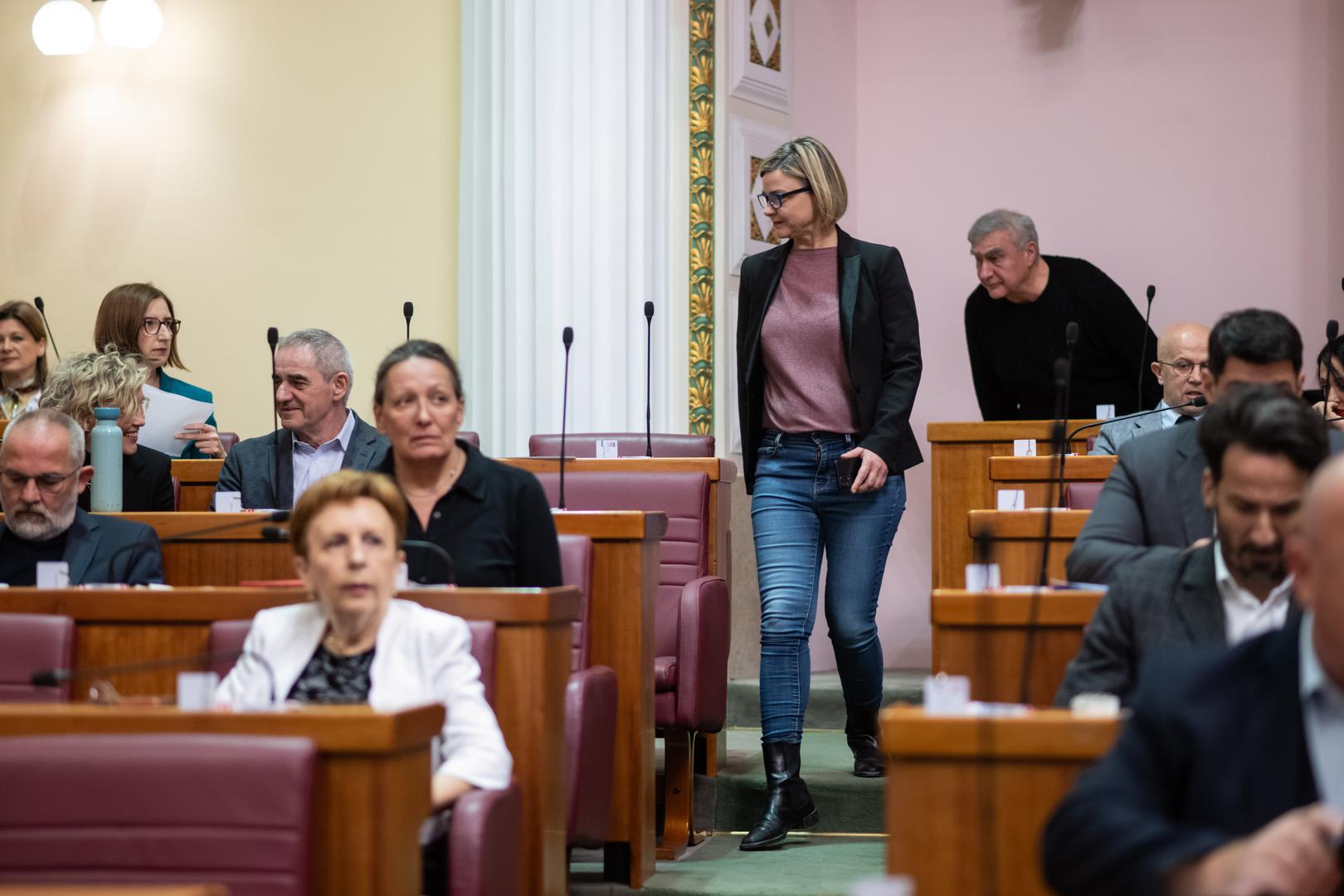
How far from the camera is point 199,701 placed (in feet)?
7.23

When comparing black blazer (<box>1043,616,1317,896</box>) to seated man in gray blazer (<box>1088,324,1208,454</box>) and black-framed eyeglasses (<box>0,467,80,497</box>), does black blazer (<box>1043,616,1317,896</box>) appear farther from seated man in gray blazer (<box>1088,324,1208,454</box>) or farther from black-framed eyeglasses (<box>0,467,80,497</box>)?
seated man in gray blazer (<box>1088,324,1208,454</box>)

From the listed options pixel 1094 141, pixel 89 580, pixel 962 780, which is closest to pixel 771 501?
pixel 89 580

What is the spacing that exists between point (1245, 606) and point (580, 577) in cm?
142

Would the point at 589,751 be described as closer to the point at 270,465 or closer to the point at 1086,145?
the point at 270,465

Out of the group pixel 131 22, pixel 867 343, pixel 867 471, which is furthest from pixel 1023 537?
pixel 131 22

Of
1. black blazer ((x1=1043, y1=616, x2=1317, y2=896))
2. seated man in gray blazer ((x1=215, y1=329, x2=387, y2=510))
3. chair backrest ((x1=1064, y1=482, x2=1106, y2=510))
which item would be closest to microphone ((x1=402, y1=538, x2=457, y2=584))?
seated man in gray blazer ((x1=215, y1=329, x2=387, y2=510))

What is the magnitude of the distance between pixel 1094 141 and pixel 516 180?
234cm

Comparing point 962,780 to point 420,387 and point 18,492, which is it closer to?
point 420,387

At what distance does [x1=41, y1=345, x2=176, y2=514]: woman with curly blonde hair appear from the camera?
423 cm

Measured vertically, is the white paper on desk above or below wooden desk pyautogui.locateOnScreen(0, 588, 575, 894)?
above

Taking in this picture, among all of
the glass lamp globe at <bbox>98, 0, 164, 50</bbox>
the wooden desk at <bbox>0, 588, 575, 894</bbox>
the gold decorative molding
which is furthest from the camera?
the glass lamp globe at <bbox>98, 0, 164, 50</bbox>

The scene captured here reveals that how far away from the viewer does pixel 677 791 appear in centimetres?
393

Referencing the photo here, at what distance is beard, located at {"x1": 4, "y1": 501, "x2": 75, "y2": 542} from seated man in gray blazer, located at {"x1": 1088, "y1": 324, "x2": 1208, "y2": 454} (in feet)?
8.87

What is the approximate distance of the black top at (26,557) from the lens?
3426 mm
